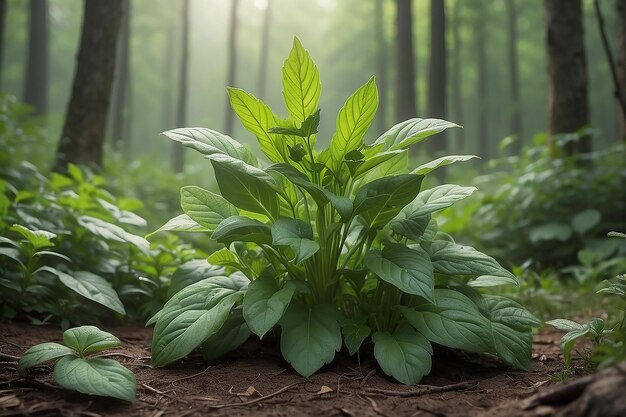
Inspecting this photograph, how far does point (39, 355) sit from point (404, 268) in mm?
1490

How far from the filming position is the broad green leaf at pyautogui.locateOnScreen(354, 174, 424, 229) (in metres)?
2.24

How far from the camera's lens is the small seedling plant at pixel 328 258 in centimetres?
221

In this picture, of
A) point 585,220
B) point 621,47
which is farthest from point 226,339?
point 621,47

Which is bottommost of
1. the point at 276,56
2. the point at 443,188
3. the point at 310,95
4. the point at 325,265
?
the point at 325,265

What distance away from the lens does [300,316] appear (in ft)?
7.80

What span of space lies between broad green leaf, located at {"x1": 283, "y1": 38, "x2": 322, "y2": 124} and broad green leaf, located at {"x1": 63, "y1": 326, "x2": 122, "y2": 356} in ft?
4.06

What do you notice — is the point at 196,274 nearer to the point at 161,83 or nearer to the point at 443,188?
the point at 443,188

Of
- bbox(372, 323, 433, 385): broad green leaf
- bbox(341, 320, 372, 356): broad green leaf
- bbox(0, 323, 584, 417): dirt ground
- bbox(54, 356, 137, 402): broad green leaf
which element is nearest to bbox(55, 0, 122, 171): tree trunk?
bbox(0, 323, 584, 417): dirt ground

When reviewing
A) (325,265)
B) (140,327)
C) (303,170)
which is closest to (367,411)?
(325,265)

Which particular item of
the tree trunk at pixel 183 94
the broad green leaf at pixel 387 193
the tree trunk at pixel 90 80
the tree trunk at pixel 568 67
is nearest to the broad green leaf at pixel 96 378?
the broad green leaf at pixel 387 193

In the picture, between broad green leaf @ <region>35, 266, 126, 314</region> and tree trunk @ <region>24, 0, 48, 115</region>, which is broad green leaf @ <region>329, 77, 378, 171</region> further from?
tree trunk @ <region>24, 0, 48, 115</region>

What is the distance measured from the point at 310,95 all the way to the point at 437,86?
23.7 ft

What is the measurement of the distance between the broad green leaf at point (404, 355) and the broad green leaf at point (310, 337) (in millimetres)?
197

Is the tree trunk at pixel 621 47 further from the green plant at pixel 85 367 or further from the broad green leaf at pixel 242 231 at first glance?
the green plant at pixel 85 367
